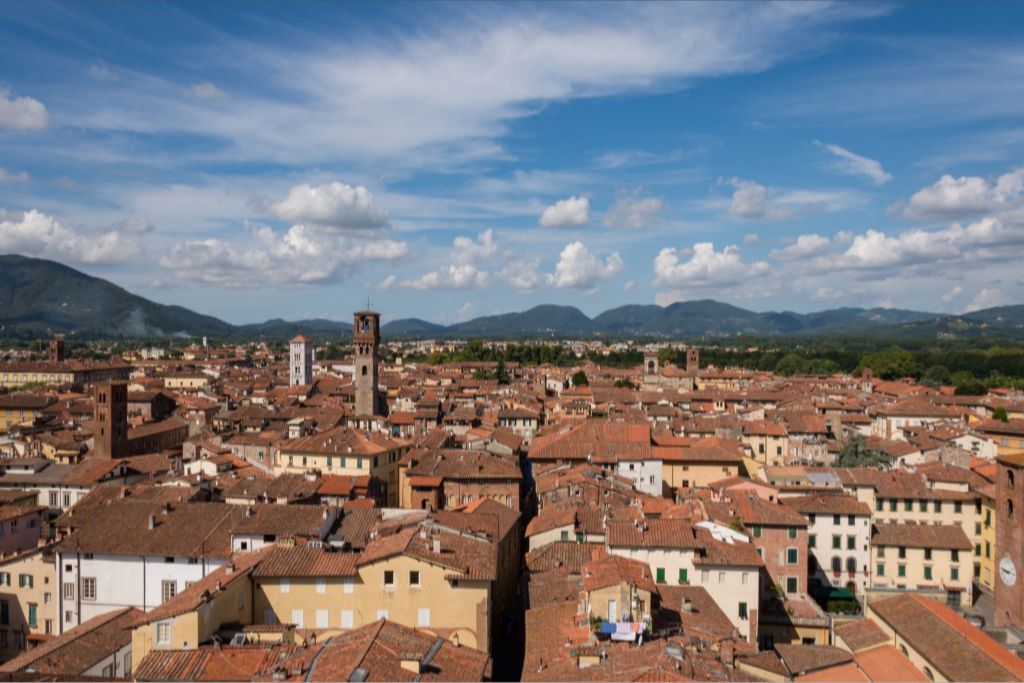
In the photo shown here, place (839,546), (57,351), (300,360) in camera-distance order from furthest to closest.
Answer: (57,351)
(300,360)
(839,546)

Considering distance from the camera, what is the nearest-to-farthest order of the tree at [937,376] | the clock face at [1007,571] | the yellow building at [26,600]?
1. the yellow building at [26,600]
2. the clock face at [1007,571]
3. the tree at [937,376]

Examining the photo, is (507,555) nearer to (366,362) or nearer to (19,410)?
(366,362)

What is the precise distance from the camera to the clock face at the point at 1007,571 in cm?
3591

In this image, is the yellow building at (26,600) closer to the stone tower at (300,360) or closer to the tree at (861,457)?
the tree at (861,457)

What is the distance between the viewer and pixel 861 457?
207ft

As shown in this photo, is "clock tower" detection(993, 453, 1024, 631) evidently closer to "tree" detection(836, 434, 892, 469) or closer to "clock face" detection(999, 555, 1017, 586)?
"clock face" detection(999, 555, 1017, 586)

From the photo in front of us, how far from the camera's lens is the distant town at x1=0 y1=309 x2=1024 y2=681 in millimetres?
23188

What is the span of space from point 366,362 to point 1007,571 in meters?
57.0

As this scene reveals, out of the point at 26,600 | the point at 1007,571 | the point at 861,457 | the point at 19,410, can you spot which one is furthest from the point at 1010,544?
the point at 19,410

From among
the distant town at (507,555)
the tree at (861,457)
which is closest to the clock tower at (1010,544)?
the distant town at (507,555)

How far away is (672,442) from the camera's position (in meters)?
60.5

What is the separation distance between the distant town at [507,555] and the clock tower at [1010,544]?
0.48ft

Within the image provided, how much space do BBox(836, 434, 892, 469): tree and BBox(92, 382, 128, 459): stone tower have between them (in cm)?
5787

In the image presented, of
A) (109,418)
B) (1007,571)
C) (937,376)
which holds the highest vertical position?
(109,418)
